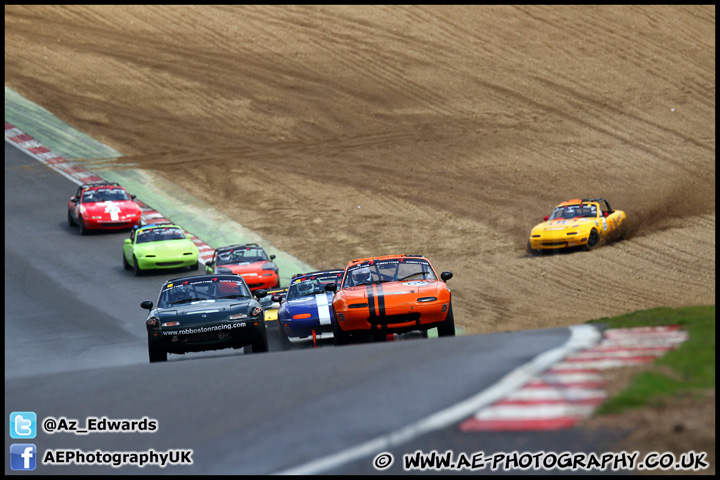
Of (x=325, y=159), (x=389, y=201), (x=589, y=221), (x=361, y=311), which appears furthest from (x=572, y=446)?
(x=325, y=159)

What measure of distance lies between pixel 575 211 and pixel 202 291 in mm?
12847

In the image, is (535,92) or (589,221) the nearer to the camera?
(589,221)

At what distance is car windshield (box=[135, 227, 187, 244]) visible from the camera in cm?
2544

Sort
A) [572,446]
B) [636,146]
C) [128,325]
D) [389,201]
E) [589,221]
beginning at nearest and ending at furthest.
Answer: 1. [572,446]
2. [128,325]
3. [589,221]
4. [389,201]
5. [636,146]

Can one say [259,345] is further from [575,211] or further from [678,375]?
[575,211]

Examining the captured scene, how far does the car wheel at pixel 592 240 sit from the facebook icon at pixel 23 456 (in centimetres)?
1823

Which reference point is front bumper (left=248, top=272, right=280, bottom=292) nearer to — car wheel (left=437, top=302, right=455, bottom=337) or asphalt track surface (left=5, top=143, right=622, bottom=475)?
car wheel (left=437, top=302, right=455, bottom=337)

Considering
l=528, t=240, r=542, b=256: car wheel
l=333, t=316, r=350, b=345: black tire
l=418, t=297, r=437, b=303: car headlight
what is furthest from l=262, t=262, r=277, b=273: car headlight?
l=418, t=297, r=437, b=303: car headlight

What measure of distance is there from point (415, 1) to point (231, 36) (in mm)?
9868

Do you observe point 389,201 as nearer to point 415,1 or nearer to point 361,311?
point 361,311

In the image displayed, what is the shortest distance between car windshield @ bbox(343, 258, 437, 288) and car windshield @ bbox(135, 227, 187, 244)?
11501 mm

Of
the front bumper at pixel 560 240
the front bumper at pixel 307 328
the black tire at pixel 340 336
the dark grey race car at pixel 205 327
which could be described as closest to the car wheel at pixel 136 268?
the front bumper at pixel 307 328

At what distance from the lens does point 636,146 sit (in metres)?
35.1

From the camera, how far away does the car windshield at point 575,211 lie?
80.4 ft
